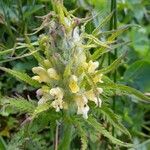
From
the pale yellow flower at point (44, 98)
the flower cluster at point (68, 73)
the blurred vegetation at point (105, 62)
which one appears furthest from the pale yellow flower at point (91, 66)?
the blurred vegetation at point (105, 62)

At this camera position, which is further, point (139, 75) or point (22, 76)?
point (139, 75)

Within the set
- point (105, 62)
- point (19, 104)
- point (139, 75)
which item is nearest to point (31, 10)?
point (105, 62)

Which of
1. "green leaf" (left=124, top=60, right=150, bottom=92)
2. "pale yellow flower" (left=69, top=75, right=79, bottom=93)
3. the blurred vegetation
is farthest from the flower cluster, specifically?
"green leaf" (left=124, top=60, right=150, bottom=92)

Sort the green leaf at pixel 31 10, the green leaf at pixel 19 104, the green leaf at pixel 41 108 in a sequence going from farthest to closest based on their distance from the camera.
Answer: the green leaf at pixel 31 10
the green leaf at pixel 19 104
the green leaf at pixel 41 108

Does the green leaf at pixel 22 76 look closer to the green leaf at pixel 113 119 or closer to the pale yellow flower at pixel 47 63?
the pale yellow flower at pixel 47 63

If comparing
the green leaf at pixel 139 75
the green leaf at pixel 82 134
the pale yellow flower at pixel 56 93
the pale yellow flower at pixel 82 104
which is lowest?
the green leaf at pixel 139 75

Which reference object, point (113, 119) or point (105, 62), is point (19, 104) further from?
point (105, 62)

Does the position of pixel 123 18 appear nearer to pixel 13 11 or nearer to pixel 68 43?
pixel 13 11

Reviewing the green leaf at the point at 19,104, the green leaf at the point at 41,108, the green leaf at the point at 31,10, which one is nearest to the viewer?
the green leaf at the point at 41,108
